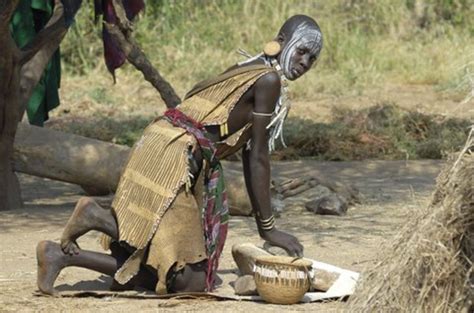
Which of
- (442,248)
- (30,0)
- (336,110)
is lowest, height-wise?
(336,110)

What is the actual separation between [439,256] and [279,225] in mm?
3034

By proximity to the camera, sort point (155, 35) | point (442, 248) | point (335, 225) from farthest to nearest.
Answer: point (155, 35) < point (335, 225) < point (442, 248)

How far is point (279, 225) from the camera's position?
22.9 ft

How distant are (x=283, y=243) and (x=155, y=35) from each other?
8.77 meters

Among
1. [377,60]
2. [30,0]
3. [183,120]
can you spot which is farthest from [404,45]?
[183,120]

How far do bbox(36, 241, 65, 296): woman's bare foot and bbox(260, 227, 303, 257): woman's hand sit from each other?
88 centimetres

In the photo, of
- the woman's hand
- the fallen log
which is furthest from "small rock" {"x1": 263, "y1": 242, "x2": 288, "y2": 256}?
the fallen log

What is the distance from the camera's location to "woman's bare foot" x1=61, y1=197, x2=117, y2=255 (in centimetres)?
509

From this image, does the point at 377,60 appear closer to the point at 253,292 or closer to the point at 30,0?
the point at 30,0

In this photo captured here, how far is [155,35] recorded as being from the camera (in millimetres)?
13625

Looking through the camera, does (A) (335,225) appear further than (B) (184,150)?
Yes

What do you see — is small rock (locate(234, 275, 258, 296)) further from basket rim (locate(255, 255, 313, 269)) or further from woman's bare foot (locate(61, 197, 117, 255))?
woman's bare foot (locate(61, 197, 117, 255))

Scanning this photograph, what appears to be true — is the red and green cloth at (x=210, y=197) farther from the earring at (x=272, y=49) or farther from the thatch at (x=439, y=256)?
the thatch at (x=439, y=256)

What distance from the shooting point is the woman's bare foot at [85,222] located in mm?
5090
